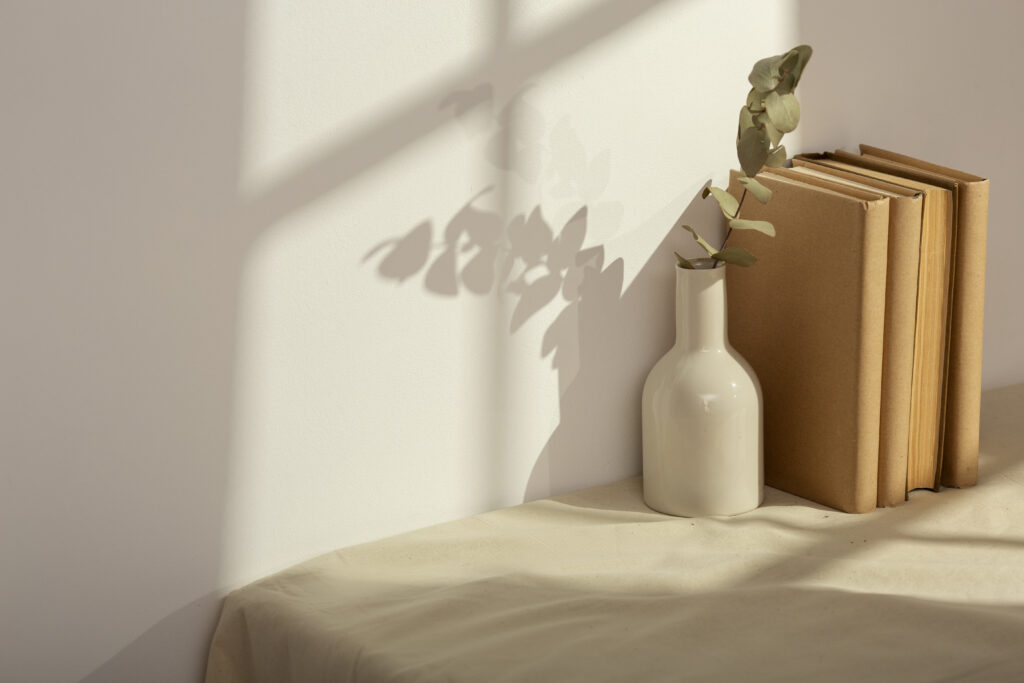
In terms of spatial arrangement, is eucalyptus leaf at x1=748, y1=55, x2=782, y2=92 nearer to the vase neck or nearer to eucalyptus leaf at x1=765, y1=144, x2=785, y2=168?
eucalyptus leaf at x1=765, y1=144, x2=785, y2=168

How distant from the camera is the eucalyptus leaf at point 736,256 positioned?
1334mm

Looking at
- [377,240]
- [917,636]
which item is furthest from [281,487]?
[917,636]

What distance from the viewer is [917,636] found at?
3.38ft

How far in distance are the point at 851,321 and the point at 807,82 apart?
1.28ft

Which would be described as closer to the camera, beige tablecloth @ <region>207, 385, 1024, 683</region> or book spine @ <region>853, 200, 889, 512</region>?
beige tablecloth @ <region>207, 385, 1024, 683</region>

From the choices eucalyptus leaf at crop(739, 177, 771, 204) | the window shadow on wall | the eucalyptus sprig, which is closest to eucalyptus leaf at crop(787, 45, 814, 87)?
the eucalyptus sprig

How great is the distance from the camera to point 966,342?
1.40m

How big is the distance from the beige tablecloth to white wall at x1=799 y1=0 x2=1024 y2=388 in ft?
1.48

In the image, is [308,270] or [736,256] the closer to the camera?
[308,270]

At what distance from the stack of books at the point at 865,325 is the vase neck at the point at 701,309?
10 cm

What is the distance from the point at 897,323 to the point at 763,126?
0.87ft

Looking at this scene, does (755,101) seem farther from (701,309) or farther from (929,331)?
(929,331)

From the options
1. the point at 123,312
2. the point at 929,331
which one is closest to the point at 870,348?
the point at 929,331

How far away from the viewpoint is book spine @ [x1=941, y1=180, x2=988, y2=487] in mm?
1369
